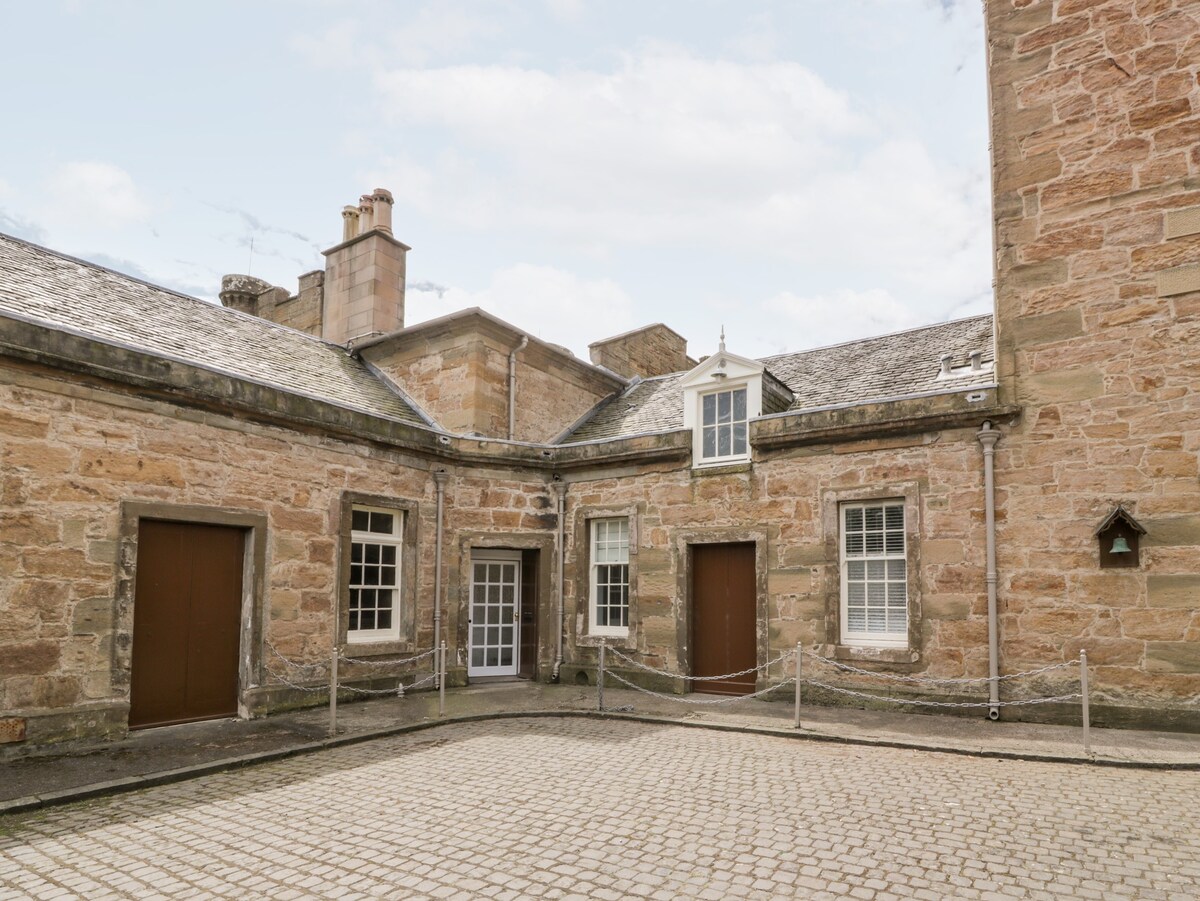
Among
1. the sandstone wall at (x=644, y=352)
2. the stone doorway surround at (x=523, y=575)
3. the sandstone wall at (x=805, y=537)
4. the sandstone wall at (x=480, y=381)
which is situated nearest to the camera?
the sandstone wall at (x=805, y=537)

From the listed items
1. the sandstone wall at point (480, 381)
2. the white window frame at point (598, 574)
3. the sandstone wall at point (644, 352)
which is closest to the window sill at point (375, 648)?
the white window frame at point (598, 574)

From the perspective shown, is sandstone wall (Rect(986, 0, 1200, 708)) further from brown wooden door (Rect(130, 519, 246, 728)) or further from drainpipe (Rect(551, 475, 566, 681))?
brown wooden door (Rect(130, 519, 246, 728))

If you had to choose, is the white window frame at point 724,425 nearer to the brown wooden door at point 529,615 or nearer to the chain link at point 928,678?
the chain link at point 928,678

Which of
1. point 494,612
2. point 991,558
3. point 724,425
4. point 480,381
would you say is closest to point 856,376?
point 724,425

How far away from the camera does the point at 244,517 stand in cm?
977

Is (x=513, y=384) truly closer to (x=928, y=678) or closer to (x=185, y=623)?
(x=185, y=623)

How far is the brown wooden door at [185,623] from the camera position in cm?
882

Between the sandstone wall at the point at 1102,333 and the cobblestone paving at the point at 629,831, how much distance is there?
92.2 inches

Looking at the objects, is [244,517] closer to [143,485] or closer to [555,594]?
[143,485]

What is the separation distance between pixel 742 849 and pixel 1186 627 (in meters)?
6.36

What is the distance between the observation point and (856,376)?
12.7 metres

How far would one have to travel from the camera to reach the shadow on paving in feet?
22.6

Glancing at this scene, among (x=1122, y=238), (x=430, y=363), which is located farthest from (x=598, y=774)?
(x=430, y=363)

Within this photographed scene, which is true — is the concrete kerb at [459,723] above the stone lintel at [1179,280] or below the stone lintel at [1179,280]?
below
